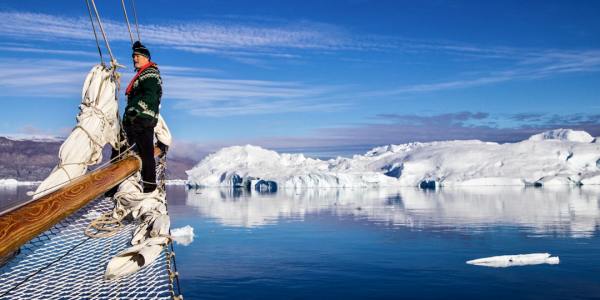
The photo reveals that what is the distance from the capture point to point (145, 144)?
4.75 meters

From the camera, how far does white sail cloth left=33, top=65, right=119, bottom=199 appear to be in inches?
171

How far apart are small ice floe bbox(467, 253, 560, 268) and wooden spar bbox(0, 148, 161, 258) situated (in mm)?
20570

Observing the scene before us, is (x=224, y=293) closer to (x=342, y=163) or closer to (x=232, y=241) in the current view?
(x=232, y=241)

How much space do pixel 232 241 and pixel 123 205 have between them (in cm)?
2613

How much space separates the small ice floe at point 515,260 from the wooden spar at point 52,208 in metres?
20.6

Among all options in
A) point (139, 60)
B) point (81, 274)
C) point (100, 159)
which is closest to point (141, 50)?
point (139, 60)

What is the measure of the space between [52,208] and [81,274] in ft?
5.06

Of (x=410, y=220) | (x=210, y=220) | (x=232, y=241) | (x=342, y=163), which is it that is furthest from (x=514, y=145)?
A: (x=232, y=241)

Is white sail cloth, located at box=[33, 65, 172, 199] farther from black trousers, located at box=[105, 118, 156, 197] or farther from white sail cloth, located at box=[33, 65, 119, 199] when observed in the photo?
black trousers, located at box=[105, 118, 156, 197]

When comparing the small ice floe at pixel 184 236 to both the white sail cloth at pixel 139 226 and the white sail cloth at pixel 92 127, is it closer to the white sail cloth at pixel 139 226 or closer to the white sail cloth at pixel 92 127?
the white sail cloth at pixel 92 127

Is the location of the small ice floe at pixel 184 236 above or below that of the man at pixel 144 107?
below

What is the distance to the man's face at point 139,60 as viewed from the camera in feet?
15.4

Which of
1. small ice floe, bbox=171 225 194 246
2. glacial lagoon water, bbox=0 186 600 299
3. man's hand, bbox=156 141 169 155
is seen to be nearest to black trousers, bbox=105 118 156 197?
man's hand, bbox=156 141 169 155

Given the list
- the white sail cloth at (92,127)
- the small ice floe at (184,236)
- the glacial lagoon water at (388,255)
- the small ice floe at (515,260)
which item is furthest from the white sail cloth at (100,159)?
the small ice floe at (184,236)
